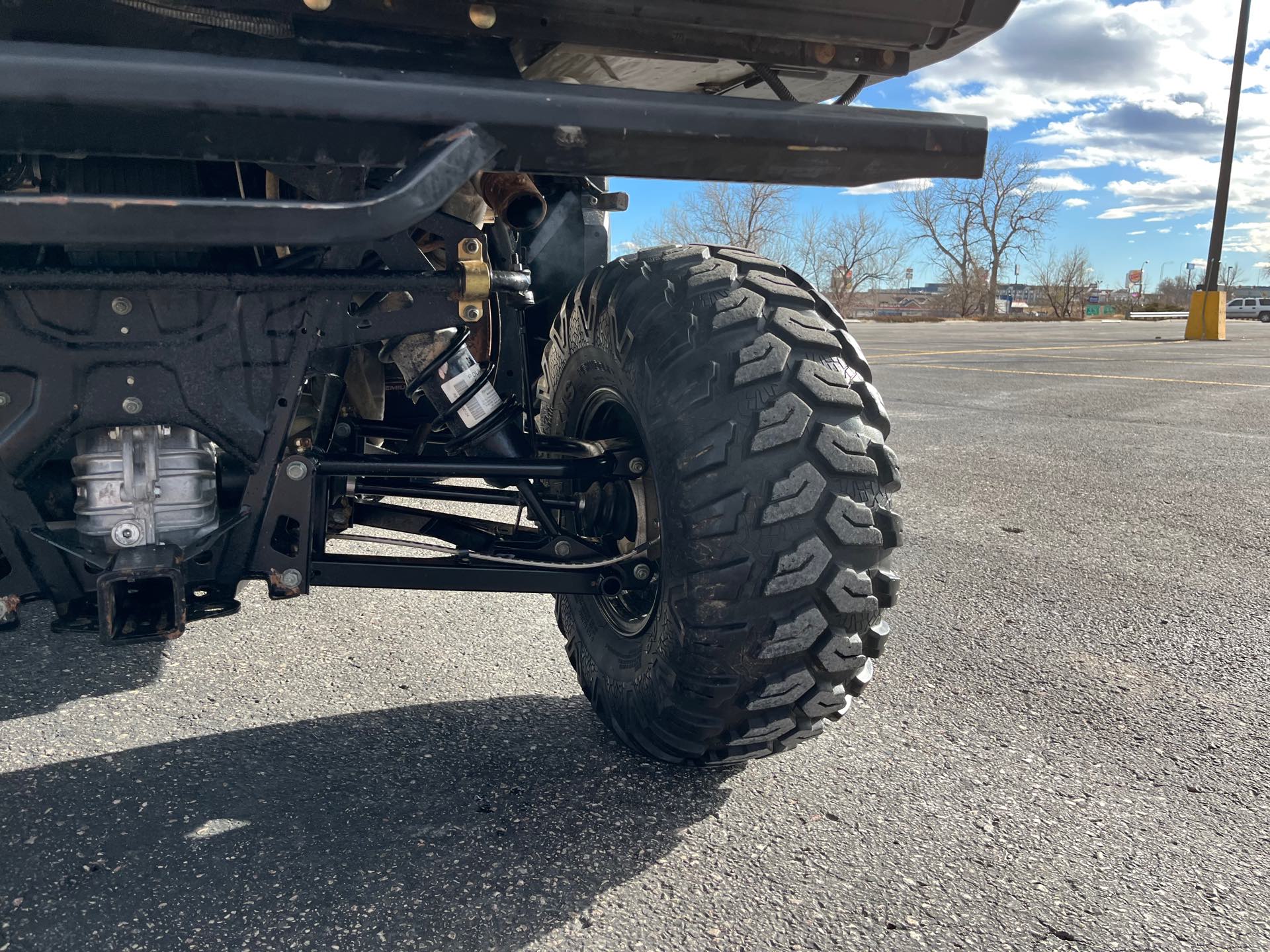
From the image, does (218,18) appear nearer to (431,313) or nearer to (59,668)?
(431,313)

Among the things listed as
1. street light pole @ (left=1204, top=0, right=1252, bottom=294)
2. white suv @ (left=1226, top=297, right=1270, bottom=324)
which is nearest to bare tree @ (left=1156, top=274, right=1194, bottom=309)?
white suv @ (left=1226, top=297, right=1270, bottom=324)

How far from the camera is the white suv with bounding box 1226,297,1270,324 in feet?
184

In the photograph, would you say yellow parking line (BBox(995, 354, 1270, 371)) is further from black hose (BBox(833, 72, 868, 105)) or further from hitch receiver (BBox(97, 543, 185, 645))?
hitch receiver (BBox(97, 543, 185, 645))

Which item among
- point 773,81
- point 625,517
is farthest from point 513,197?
point 625,517

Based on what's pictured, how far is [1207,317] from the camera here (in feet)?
86.2

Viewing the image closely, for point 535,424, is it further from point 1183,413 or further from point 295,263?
point 1183,413

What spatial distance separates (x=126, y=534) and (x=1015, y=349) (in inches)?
820

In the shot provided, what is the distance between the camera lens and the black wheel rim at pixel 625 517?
2.49m

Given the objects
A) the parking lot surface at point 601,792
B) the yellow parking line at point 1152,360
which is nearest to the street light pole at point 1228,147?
the yellow parking line at point 1152,360

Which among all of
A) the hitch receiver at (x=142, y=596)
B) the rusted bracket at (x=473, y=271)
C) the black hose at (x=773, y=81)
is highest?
the black hose at (x=773, y=81)

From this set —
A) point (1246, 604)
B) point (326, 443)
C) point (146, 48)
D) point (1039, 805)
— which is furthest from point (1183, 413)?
point (146, 48)

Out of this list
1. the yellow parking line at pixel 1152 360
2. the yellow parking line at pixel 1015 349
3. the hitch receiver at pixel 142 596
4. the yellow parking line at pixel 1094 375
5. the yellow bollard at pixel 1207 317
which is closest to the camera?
the hitch receiver at pixel 142 596

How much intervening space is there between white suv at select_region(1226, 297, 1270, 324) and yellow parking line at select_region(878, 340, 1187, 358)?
36.5 m

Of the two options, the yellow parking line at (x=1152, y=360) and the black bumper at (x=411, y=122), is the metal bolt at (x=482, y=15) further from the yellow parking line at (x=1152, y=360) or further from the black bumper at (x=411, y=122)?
the yellow parking line at (x=1152, y=360)
